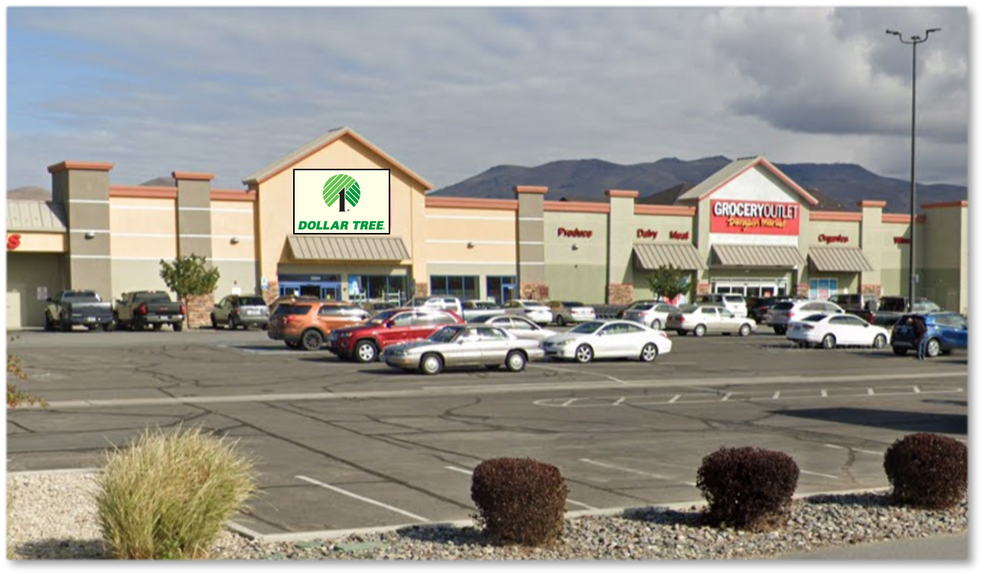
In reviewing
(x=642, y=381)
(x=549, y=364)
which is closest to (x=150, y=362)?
(x=549, y=364)

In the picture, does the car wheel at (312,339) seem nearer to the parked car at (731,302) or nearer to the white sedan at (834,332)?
the white sedan at (834,332)

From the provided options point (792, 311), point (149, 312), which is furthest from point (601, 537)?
point (149, 312)

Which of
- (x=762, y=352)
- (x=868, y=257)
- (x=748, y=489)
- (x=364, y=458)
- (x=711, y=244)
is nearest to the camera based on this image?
(x=748, y=489)

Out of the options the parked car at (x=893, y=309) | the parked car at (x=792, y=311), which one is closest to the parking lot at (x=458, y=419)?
the parked car at (x=792, y=311)

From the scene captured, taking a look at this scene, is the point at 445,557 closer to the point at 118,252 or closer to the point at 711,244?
the point at 118,252

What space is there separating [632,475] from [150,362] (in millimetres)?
21463

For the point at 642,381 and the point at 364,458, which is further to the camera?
the point at 642,381

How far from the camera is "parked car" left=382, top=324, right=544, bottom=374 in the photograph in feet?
92.7

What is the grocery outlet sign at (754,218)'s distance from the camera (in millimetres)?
71812

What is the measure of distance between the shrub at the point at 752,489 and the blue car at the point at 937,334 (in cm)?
2925

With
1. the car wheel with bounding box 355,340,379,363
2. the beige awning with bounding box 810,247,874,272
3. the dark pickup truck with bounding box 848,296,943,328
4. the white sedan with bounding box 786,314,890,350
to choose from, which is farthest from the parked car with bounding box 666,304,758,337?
the beige awning with bounding box 810,247,874,272

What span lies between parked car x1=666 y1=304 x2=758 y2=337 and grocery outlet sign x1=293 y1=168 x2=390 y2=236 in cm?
3172

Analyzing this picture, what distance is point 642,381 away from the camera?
27.2 m

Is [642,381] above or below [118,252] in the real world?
below
